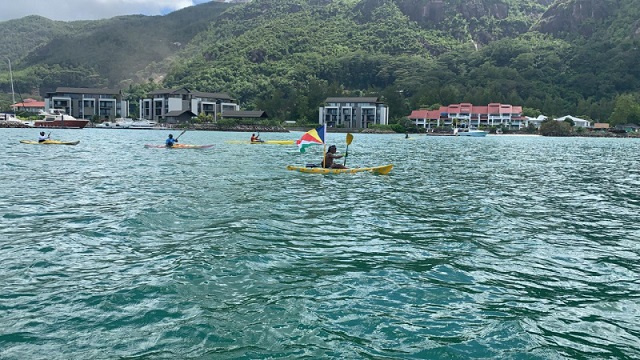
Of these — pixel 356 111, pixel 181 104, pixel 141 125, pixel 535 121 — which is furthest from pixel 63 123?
pixel 535 121

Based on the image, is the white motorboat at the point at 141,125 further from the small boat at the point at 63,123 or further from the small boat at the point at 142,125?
the small boat at the point at 63,123

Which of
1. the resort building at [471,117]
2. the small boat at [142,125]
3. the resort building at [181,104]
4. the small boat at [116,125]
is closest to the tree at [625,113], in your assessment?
the resort building at [471,117]

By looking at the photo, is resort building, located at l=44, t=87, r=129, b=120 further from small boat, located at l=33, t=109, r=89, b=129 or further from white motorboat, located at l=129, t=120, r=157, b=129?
small boat, located at l=33, t=109, r=89, b=129

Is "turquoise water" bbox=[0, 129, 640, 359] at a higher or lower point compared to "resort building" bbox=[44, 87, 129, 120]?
lower

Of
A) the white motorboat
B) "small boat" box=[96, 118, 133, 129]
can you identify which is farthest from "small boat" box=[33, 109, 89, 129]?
the white motorboat

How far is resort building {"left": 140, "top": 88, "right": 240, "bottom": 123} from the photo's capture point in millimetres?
160500

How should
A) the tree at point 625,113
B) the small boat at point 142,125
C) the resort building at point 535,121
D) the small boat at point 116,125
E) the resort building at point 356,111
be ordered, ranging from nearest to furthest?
the small boat at point 142,125 < the small boat at point 116,125 < the tree at point 625,113 < the resort building at point 535,121 < the resort building at point 356,111

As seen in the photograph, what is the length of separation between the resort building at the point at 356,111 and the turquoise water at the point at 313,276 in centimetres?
13823

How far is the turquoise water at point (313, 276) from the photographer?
667 cm

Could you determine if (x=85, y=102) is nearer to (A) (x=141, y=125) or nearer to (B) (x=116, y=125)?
(B) (x=116, y=125)

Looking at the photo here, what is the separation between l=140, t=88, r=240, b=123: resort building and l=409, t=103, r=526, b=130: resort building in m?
63.3

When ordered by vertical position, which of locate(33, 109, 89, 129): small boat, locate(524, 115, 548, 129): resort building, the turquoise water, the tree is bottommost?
the turquoise water

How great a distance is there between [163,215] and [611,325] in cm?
1171

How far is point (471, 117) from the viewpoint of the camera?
157625 mm
